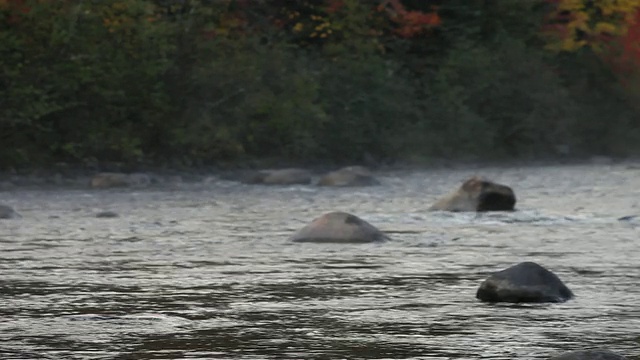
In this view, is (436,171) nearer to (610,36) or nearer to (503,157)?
(503,157)

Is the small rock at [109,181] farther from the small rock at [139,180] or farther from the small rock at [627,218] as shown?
the small rock at [627,218]

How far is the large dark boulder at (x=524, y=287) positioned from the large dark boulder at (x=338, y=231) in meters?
4.64

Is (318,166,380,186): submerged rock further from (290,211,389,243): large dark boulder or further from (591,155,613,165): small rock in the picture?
(290,211,389,243): large dark boulder

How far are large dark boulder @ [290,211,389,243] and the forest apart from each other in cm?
1175

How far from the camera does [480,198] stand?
20344 millimetres

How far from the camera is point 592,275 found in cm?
1281

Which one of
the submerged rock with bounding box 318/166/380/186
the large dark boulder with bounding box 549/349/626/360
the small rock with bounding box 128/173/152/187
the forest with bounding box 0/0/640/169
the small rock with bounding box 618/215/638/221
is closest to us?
the large dark boulder with bounding box 549/349/626/360

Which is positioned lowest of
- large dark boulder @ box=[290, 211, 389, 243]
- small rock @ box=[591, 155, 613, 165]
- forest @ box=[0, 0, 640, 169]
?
small rock @ box=[591, 155, 613, 165]

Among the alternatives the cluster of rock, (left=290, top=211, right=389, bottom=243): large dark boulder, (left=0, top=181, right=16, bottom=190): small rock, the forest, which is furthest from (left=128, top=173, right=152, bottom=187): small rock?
(left=290, top=211, right=389, bottom=243): large dark boulder

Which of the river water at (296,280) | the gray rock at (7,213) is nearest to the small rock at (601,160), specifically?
the river water at (296,280)

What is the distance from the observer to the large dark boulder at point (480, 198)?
20312mm

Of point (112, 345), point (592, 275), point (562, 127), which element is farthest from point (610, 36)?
point (112, 345)

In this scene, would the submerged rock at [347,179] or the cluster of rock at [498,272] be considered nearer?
the cluster of rock at [498,272]

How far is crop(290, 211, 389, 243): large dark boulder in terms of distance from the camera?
626 inches
